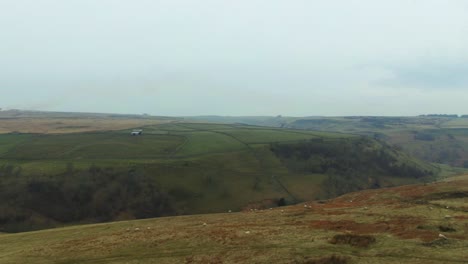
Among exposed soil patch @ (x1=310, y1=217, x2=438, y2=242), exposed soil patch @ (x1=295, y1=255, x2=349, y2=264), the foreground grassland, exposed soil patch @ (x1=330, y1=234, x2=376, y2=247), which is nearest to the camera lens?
exposed soil patch @ (x1=295, y1=255, x2=349, y2=264)

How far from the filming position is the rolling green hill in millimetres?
122125

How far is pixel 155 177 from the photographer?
141 m

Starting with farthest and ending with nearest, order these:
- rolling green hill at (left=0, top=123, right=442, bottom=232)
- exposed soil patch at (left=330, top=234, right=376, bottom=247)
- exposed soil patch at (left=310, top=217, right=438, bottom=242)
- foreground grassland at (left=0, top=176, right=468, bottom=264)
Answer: rolling green hill at (left=0, top=123, right=442, bottom=232)
exposed soil patch at (left=310, top=217, right=438, bottom=242)
exposed soil patch at (left=330, top=234, right=376, bottom=247)
foreground grassland at (left=0, top=176, right=468, bottom=264)

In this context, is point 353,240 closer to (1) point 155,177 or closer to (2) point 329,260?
(2) point 329,260

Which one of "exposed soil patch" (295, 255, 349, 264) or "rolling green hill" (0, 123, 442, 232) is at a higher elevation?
"exposed soil patch" (295, 255, 349, 264)

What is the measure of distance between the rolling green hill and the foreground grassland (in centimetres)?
7080

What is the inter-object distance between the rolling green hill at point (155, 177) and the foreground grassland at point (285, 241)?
232ft

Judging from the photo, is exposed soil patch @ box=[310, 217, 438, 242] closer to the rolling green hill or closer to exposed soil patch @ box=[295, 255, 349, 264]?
exposed soil patch @ box=[295, 255, 349, 264]

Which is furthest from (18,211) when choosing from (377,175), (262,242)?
(377,175)

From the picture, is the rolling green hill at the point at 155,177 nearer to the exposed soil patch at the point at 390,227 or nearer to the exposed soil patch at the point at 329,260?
the exposed soil patch at the point at 390,227

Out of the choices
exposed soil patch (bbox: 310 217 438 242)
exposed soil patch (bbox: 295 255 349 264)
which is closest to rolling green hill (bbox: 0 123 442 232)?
exposed soil patch (bbox: 310 217 438 242)

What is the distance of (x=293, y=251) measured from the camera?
120ft

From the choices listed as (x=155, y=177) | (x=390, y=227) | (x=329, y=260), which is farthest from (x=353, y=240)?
(x=155, y=177)

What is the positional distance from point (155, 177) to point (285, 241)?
10660cm
